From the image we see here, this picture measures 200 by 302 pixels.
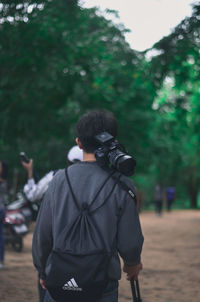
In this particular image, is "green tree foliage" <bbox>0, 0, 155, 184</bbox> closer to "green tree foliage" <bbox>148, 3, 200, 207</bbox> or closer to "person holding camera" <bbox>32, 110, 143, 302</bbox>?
"green tree foliage" <bbox>148, 3, 200, 207</bbox>

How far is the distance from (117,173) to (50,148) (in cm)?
1681

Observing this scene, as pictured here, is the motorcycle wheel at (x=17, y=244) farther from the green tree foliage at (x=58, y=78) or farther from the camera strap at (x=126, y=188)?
the camera strap at (x=126, y=188)

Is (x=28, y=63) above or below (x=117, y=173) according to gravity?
above

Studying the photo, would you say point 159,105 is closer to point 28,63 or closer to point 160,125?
point 160,125

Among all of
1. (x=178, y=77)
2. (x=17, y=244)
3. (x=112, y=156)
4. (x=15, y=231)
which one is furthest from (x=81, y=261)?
(x=17, y=244)

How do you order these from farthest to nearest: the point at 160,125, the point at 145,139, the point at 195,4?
the point at 160,125 → the point at 145,139 → the point at 195,4

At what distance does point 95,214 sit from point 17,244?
934 centimetres

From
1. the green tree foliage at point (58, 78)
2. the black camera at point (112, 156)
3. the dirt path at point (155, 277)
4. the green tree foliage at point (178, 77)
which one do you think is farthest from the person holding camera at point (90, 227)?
the green tree foliage at point (178, 77)

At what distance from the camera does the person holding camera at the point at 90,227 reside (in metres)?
2.52

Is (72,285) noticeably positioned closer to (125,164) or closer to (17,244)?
(125,164)

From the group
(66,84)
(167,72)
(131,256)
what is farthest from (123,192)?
(66,84)

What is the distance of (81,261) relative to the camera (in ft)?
8.25

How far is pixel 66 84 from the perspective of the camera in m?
16.1

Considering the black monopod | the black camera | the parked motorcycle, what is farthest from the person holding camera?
the parked motorcycle
